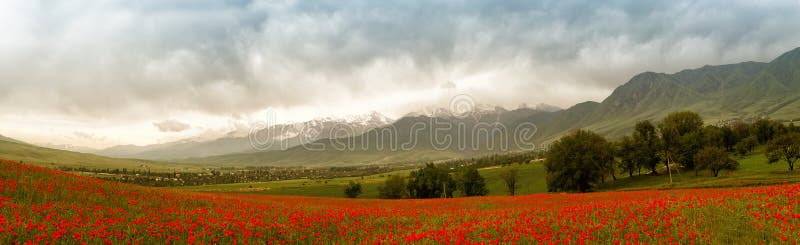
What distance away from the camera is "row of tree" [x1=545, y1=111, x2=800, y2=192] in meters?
74.8

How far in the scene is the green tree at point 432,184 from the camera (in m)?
101

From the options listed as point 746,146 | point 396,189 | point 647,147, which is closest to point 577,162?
point 647,147

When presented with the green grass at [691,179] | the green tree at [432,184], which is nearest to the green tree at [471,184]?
the green tree at [432,184]

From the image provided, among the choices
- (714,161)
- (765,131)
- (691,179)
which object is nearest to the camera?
(691,179)

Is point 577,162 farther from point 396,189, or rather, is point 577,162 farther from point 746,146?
point 746,146

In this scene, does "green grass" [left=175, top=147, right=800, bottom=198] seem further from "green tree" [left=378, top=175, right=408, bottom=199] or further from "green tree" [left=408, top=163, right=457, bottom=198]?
"green tree" [left=378, top=175, right=408, bottom=199]

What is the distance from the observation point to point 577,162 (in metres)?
74.3

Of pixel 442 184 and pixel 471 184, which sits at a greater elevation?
pixel 442 184

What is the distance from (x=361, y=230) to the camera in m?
16.4

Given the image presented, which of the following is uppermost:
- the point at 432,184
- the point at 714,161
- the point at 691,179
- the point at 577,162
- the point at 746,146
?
the point at 746,146

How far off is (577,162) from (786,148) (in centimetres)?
4329

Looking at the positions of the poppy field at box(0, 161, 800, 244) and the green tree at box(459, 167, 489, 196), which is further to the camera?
the green tree at box(459, 167, 489, 196)

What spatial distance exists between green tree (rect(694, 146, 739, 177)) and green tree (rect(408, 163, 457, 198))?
180ft

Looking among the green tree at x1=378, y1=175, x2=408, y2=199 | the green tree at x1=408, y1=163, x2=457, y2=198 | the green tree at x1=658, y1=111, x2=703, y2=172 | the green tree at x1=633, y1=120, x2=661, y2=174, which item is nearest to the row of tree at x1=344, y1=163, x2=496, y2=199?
the green tree at x1=408, y1=163, x2=457, y2=198
